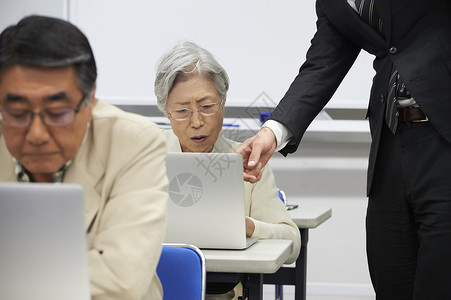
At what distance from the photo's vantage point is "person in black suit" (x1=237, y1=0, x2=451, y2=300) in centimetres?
160

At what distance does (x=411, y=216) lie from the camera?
1669 millimetres

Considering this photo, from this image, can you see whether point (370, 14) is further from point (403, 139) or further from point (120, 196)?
point (120, 196)

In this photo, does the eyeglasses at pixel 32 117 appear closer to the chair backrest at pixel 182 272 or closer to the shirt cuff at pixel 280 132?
the chair backrest at pixel 182 272

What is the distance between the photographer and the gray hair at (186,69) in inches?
99.5

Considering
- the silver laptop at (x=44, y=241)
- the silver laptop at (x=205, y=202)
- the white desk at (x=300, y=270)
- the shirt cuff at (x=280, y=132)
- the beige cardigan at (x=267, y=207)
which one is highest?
the silver laptop at (x=44, y=241)

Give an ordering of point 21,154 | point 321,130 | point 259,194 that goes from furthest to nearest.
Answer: point 321,130 < point 259,194 < point 21,154

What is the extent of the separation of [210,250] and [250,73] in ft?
8.22

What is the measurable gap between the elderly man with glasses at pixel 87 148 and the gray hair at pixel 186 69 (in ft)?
4.45

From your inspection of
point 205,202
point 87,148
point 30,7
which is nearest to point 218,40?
point 30,7

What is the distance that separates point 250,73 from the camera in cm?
428

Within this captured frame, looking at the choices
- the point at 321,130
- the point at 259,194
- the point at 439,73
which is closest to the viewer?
the point at 439,73

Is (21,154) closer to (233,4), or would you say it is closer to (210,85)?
(210,85)

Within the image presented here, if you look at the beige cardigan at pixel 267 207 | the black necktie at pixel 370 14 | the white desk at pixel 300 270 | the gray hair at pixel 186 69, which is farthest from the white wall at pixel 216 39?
the black necktie at pixel 370 14

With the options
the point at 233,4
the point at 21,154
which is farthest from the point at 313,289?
the point at 21,154
